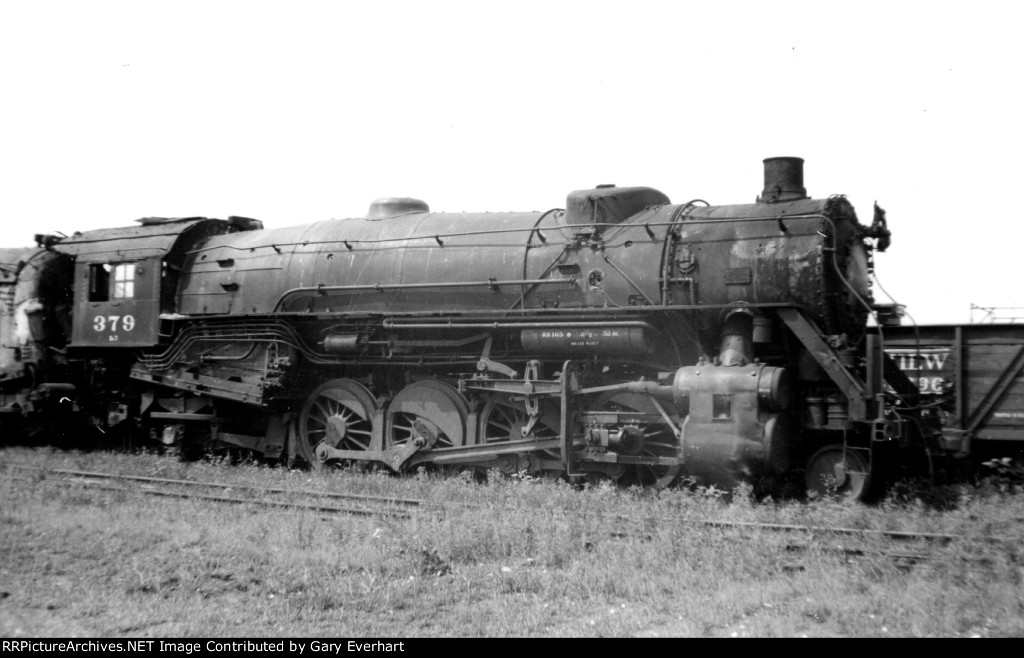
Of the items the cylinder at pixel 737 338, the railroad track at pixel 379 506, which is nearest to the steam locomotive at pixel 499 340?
the cylinder at pixel 737 338

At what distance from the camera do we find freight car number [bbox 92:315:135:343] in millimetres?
13656

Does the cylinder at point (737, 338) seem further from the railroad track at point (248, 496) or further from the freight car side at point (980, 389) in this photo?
the railroad track at point (248, 496)

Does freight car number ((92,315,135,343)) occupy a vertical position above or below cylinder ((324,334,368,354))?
above

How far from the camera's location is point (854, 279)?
32.5ft

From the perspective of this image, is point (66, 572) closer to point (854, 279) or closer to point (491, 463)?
point (491, 463)

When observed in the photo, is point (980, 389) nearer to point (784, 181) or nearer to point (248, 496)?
point (784, 181)

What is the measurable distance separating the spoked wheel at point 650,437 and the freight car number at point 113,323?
758cm

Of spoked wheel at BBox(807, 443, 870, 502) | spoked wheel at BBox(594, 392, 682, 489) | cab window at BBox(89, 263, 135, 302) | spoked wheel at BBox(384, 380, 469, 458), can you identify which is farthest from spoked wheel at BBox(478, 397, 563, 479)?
cab window at BBox(89, 263, 135, 302)

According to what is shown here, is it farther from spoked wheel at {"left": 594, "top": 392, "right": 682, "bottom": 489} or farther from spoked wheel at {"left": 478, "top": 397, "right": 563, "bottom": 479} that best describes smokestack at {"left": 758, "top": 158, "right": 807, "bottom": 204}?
spoked wheel at {"left": 478, "top": 397, "right": 563, "bottom": 479}

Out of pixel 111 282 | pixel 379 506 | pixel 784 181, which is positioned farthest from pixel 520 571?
pixel 111 282

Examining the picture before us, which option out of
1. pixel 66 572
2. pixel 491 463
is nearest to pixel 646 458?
pixel 491 463

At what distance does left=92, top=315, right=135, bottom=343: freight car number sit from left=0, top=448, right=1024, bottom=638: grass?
437 cm

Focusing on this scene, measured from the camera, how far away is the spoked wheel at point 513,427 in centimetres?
A: 1069

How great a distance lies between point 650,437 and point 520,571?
12.0 ft
